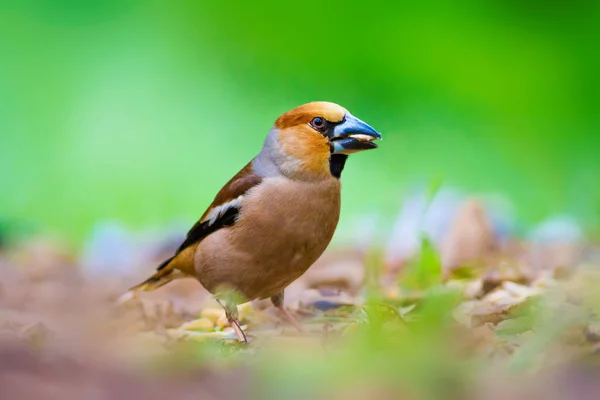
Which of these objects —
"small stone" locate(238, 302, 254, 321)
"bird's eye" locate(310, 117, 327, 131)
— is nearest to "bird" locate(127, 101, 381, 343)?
"bird's eye" locate(310, 117, 327, 131)

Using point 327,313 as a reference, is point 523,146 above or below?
above

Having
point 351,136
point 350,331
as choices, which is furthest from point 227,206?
point 350,331

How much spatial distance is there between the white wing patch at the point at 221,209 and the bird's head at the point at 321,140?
170 mm

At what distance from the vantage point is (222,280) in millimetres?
2572

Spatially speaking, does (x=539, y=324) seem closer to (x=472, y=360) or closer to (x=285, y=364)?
(x=472, y=360)

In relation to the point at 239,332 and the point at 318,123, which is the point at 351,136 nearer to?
the point at 318,123

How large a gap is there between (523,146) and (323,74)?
1.38 m

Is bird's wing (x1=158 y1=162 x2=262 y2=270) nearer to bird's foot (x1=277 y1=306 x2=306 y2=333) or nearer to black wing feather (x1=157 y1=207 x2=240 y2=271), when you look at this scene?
black wing feather (x1=157 y1=207 x2=240 y2=271)

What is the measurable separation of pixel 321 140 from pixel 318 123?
2.3 inches

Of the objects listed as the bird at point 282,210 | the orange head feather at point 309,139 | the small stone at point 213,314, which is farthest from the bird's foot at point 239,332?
the orange head feather at point 309,139

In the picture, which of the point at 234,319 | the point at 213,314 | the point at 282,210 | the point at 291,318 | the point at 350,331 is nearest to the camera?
the point at 350,331

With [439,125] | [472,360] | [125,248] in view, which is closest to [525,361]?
[472,360]

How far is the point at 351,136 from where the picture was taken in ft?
8.21

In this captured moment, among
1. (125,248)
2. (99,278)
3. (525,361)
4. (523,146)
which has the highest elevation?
(523,146)
